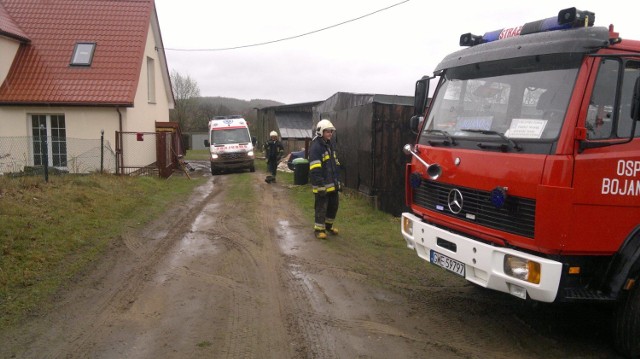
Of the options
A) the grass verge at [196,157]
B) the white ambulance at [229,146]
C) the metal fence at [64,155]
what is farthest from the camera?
the grass verge at [196,157]

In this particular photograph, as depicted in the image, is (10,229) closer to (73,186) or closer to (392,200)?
(73,186)

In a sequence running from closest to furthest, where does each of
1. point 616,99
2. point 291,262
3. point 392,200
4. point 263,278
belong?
point 616,99, point 263,278, point 291,262, point 392,200

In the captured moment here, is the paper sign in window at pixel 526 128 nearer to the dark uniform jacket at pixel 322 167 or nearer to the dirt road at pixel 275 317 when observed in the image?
the dirt road at pixel 275 317

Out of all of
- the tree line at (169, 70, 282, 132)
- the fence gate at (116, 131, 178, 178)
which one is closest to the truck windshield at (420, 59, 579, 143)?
the fence gate at (116, 131, 178, 178)

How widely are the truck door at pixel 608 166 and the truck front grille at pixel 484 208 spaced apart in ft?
1.10

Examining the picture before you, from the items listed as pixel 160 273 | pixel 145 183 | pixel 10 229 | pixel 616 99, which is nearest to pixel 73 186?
pixel 145 183

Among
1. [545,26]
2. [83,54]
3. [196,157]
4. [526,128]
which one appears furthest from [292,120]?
[526,128]

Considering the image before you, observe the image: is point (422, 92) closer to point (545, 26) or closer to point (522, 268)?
point (545, 26)

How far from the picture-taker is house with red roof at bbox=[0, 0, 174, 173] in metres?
15.8

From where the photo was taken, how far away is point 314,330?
438 centimetres

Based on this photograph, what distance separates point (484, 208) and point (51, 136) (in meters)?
16.1

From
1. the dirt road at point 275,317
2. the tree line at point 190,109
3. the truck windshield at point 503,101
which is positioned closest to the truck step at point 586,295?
the dirt road at point 275,317

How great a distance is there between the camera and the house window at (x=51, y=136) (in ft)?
51.4

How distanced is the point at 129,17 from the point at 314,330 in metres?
17.9
